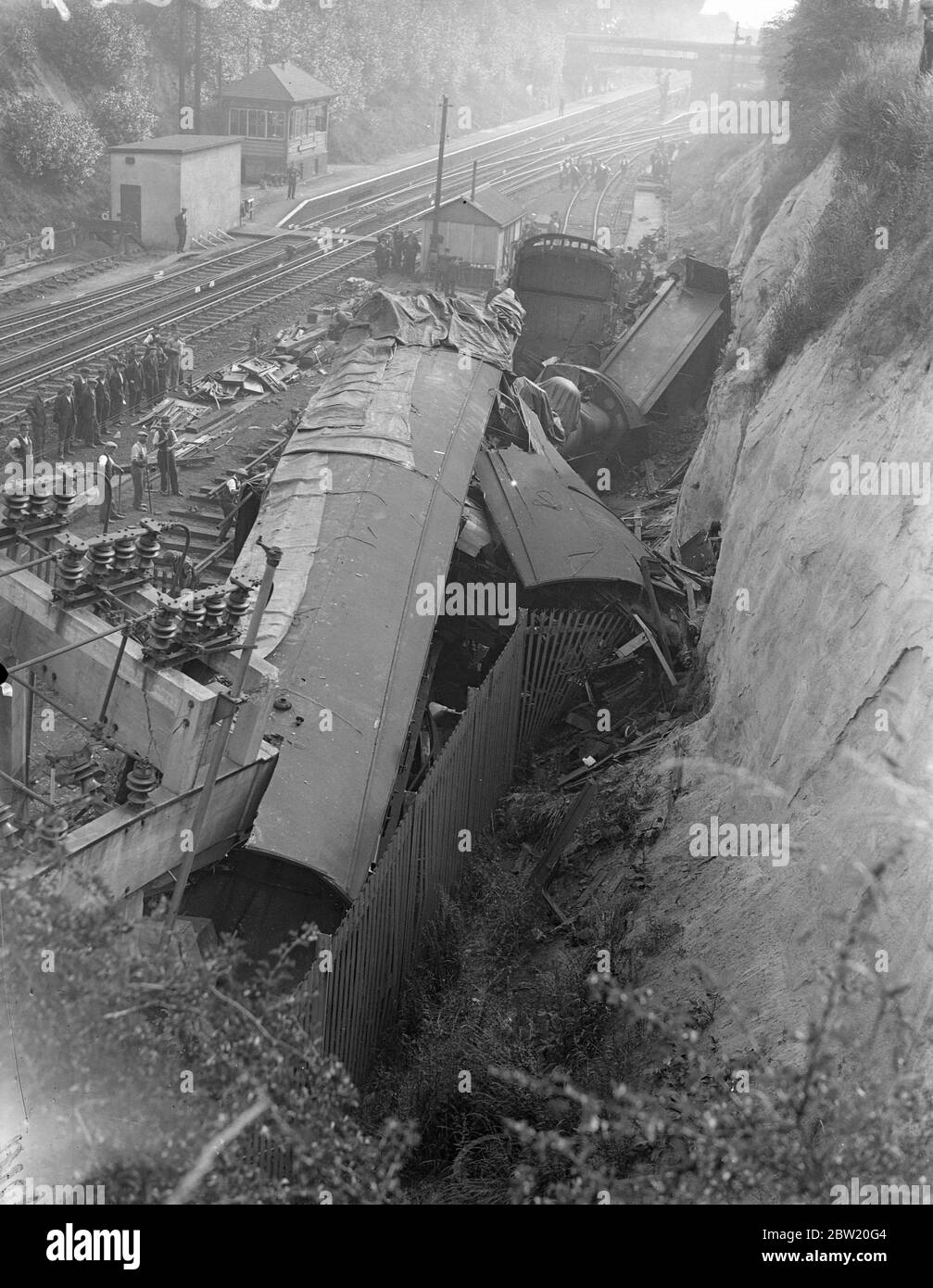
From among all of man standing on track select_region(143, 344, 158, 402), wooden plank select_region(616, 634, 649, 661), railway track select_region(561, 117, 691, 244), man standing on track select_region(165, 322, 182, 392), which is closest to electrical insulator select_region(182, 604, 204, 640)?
wooden plank select_region(616, 634, 649, 661)

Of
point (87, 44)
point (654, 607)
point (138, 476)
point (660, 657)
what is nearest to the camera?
point (660, 657)

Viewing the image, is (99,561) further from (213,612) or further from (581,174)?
(581,174)

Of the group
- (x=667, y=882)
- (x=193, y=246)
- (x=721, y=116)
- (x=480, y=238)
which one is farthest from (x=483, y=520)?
(x=721, y=116)

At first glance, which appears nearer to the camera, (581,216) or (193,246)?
(193,246)

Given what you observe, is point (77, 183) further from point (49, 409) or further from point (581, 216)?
point (49, 409)

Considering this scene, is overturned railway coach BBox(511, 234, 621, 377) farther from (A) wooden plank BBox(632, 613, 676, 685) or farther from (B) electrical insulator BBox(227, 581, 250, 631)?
(B) electrical insulator BBox(227, 581, 250, 631)

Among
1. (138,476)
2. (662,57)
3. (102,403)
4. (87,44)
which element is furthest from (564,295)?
(662,57)
